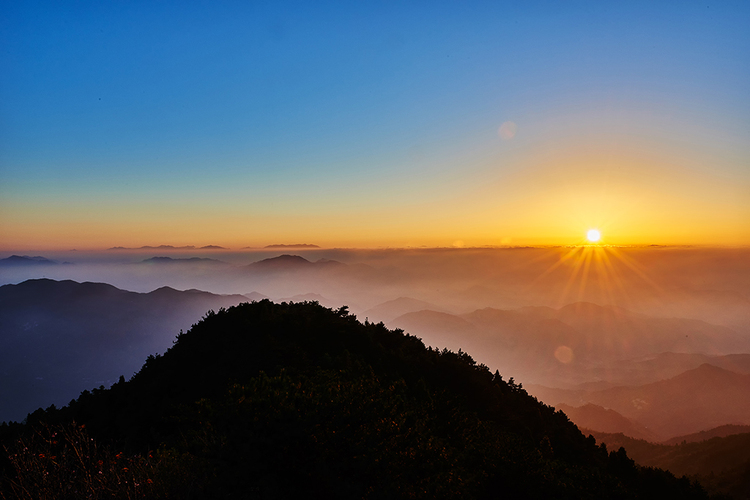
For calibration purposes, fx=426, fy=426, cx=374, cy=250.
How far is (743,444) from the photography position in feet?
365

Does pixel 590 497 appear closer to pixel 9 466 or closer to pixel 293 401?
pixel 293 401

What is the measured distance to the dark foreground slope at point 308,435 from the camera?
12164 millimetres

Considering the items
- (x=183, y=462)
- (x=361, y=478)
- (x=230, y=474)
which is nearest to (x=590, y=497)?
(x=361, y=478)

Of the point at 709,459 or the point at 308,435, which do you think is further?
the point at 709,459

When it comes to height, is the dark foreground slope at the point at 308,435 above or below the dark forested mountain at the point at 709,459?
above

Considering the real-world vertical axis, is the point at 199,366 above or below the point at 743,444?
above

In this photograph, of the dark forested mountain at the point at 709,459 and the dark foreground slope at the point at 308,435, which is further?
the dark forested mountain at the point at 709,459

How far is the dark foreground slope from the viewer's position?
12.2m

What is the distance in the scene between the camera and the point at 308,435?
1288 centimetres

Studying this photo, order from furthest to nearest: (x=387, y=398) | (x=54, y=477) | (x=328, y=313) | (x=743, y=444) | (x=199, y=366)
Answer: (x=743, y=444)
(x=328, y=313)
(x=199, y=366)
(x=387, y=398)
(x=54, y=477)

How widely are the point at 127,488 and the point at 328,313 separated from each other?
119 feet

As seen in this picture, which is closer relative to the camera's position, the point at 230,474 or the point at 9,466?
the point at 230,474

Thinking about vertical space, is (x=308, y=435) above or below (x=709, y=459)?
above

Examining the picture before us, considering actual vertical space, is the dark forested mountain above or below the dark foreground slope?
below
